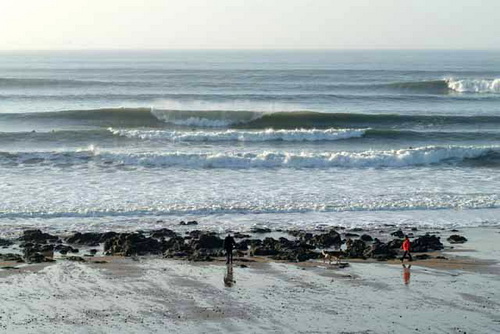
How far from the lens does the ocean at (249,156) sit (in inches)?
821

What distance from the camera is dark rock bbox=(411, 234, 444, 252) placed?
55.3 ft

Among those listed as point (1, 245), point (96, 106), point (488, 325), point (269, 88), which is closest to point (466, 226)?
point (488, 325)

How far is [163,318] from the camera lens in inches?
492

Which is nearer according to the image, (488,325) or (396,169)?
(488,325)

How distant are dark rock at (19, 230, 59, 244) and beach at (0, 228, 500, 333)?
192 centimetres

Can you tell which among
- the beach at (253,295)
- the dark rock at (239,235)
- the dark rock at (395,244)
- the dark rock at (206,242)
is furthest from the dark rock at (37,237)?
the dark rock at (395,244)

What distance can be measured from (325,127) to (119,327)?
90.8 feet

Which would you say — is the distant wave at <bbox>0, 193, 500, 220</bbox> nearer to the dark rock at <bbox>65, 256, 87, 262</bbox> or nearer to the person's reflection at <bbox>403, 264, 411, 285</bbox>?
the dark rock at <bbox>65, 256, 87, 262</bbox>

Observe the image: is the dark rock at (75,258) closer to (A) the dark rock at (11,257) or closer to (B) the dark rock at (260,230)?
(A) the dark rock at (11,257)

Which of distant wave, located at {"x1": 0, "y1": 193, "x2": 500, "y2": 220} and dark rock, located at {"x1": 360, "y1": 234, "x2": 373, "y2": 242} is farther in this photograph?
distant wave, located at {"x1": 0, "y1": 193, "x2": 500, "y2": 220}

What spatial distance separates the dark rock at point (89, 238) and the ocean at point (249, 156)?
136cm

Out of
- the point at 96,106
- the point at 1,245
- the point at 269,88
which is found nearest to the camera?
the point at 1,245

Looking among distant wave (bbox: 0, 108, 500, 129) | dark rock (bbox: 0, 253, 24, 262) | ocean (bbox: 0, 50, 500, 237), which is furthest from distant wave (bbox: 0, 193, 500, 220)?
distant wave (bbox: 0, 108, 500, 129)

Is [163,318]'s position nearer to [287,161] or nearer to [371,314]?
[371,314]
